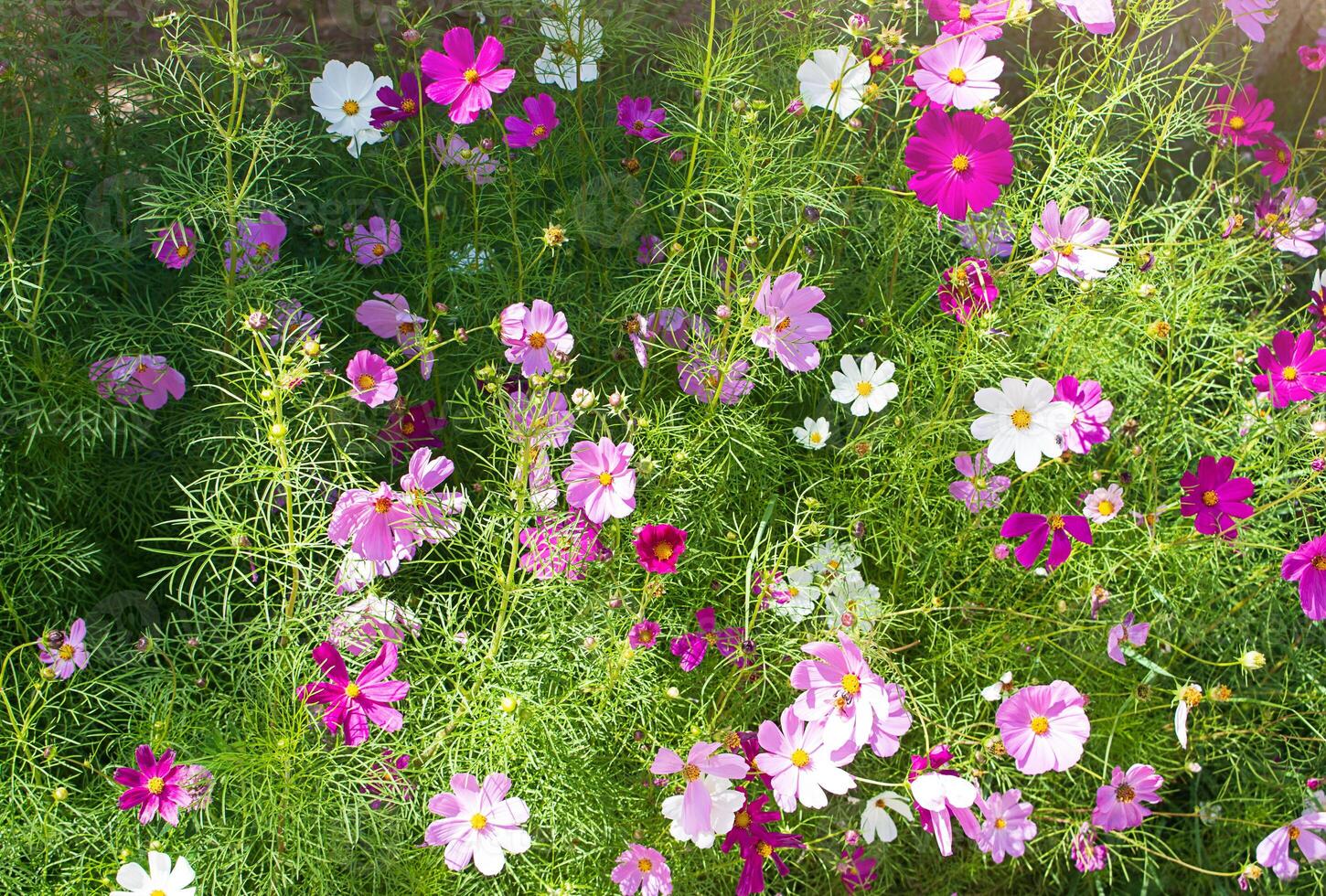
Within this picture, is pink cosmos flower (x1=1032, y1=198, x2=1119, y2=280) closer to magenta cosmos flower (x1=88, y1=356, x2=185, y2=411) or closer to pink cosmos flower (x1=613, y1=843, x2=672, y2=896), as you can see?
pink cosmos flower (x1=613, y1=843, x2=672, y2=896)

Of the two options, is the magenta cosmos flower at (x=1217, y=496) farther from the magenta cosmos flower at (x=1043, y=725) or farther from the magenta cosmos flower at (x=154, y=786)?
the magenta cosmos flower at (x=154, y=786)

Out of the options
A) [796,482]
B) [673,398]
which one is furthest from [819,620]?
[673,398]

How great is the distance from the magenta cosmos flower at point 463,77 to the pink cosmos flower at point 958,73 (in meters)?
0.58

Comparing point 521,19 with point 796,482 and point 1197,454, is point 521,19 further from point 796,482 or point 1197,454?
point 1197,454

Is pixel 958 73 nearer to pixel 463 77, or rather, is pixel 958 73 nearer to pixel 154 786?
pixel 463 77

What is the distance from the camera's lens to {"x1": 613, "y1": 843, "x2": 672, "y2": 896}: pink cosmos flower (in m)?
1.45

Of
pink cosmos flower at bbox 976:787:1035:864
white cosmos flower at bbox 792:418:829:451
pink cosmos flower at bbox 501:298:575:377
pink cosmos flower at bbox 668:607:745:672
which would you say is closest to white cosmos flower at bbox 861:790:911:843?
pink cosmos flower at bbox 976:787:1035:864

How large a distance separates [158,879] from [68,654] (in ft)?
1.27

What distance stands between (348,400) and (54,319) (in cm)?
52

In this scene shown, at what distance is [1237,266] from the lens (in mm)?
2027

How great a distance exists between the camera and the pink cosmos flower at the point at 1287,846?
175 centimetres

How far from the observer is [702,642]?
1574mm

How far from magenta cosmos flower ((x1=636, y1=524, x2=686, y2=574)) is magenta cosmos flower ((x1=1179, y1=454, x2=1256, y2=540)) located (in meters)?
0.75

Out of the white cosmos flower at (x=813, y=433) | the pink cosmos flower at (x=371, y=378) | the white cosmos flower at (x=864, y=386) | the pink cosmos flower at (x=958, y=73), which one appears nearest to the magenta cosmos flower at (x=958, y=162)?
the pink cosmos flower at (x=958, y=73)
